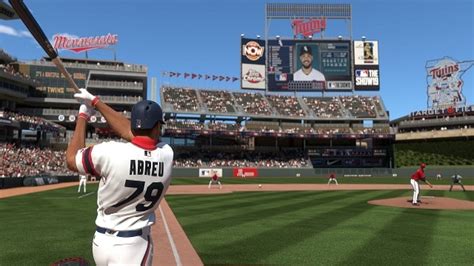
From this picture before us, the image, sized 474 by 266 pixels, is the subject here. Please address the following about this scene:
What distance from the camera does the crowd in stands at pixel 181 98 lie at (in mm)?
64631

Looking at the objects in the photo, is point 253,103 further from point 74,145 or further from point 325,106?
point 74,145

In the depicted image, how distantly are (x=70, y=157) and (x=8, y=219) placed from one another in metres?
13.0

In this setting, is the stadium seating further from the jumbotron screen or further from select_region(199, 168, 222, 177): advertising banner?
select_region(199, 168, 222, 177): advertising banner

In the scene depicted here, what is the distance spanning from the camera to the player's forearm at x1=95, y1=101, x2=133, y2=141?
3164 millimetres

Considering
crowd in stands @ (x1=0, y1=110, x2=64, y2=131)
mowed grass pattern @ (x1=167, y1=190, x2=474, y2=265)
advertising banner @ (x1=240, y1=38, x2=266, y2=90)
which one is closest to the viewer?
mowed grass pattern @ (x1=167, y1=190, x2=474, y2=265)

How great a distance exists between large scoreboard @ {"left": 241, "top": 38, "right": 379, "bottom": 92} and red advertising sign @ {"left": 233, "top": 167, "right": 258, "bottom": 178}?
620 inches

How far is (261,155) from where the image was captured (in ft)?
207

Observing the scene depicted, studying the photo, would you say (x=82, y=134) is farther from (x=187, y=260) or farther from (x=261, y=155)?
(x=261, y=155)

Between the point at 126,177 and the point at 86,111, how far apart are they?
0.64 m

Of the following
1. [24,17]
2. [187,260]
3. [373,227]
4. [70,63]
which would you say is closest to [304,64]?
[70,63]

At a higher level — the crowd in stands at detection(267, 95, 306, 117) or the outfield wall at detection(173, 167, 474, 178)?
the crowd in stands at detection(267, 95, 306, 117)

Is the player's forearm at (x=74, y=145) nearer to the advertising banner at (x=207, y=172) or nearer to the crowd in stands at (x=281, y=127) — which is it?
the advertising banner at (x=207, y=172)

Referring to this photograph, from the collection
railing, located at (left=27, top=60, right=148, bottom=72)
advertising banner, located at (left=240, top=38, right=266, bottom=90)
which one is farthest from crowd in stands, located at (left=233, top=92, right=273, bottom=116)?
railing, located at (left=27, top=60, right=148, bottom=72)

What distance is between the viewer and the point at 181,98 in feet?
220
